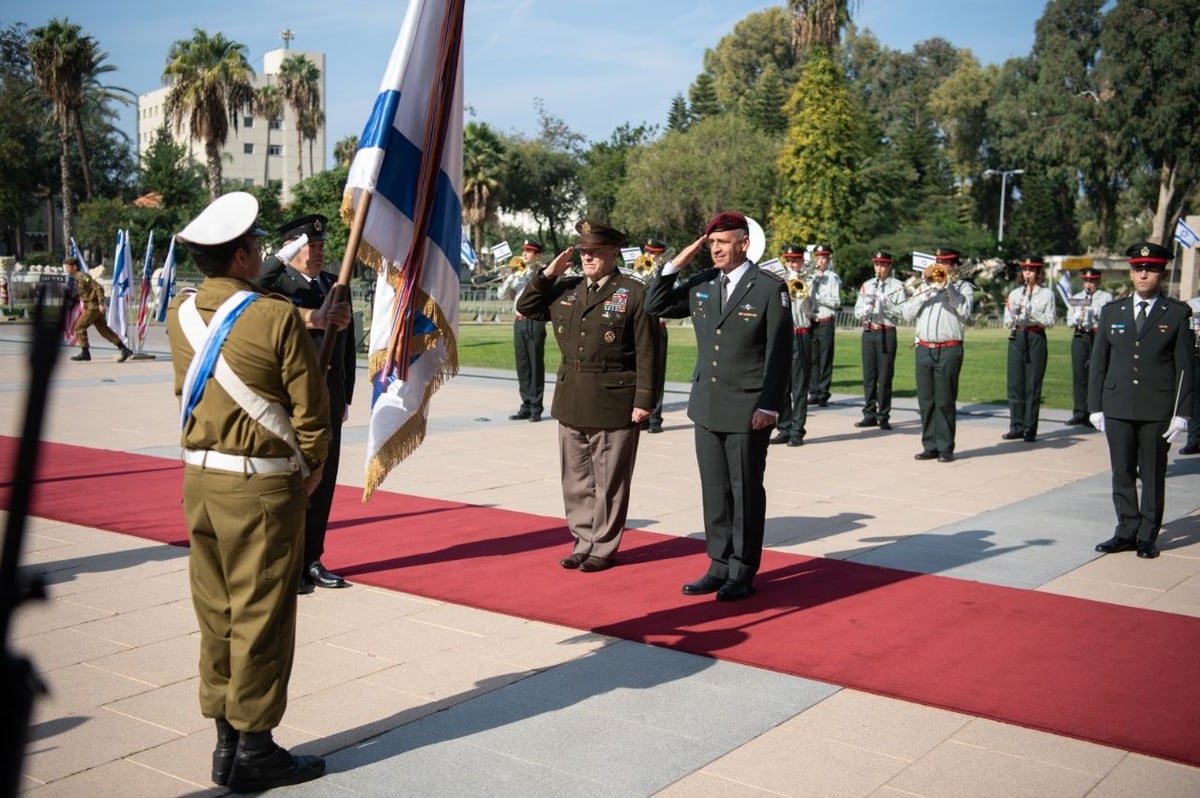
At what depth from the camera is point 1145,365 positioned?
8117 millimetres

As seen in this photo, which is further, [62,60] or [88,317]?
[62,60]

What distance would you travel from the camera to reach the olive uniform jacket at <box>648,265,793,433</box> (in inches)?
265

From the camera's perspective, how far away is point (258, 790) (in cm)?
418

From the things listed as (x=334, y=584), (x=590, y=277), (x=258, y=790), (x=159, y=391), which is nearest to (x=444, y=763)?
(x=258, y=790)

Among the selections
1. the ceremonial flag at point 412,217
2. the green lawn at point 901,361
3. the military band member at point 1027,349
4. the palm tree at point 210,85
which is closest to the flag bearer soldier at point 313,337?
the ceremonial flag at point 412,217

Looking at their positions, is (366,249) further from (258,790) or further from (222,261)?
(258,790)

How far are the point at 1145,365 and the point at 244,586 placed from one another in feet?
21.0

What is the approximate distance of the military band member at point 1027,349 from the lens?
13664 millimetres

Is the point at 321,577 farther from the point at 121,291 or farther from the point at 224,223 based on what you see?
the point at 121,291

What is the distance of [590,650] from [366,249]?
2204 mm

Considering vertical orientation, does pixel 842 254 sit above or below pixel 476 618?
above

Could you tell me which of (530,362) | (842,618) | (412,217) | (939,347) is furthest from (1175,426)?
(530,362)

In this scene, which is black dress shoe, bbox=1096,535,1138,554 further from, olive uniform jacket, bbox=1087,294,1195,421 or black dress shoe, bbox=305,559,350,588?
black dress shoe, bbox=305,559,350,588

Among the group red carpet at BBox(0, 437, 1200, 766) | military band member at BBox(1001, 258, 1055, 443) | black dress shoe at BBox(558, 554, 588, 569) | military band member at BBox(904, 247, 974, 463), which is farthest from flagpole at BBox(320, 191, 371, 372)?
military band member at BBox(1001, 258, 1055, 443)
